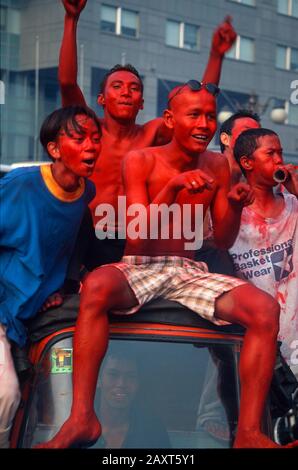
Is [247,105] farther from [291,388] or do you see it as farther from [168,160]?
[291,388]

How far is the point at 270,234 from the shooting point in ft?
13.0

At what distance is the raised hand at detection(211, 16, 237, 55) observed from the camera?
420 cm

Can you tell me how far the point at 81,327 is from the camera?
10.3 ft

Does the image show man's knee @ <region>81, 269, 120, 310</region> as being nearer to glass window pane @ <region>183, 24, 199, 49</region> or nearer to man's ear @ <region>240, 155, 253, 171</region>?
man's ear @ <region>240, 155, 253, 171</region>

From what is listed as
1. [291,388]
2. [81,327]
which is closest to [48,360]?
[81,327]

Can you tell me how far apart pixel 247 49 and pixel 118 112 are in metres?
1.43

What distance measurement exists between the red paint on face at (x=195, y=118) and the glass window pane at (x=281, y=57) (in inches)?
56.1

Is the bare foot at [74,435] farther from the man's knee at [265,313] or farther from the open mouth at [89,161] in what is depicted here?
the open mouth at [89,161]

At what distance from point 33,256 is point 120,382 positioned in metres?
0.52

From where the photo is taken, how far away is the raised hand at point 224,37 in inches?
165

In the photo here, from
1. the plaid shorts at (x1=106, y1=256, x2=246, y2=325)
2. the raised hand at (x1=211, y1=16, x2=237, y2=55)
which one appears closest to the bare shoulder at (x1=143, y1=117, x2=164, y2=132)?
the raised hand at (x1=211, y1=16, x2=237, y2=55)

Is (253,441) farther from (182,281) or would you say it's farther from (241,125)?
(241,125)

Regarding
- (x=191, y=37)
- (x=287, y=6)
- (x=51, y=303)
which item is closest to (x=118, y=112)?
(x=287, y=6)

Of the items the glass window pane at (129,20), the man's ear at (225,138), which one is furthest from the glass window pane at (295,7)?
the glass window pane at (129,20)
